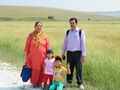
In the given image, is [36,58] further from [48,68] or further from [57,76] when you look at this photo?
[57,76]

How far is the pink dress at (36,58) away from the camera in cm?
879

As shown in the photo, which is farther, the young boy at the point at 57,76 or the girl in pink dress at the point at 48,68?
the girl in pink dress at the point at 48,68

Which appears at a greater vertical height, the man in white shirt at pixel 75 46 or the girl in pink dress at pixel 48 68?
the man in white shirt at pixel 75 46

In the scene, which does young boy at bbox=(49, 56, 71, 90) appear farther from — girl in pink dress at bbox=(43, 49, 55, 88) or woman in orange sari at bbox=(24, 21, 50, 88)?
woman in orange sari at bbox=(24, 21, 50, 88)

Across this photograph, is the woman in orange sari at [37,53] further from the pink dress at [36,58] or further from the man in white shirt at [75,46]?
the man in white shirt at [75,46]

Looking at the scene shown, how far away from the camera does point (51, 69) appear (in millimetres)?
8578

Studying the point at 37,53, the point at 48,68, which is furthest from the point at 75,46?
the point at 37,53

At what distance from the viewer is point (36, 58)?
8805mm

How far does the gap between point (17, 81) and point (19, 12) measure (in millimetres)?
121196

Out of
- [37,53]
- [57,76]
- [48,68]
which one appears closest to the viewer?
[57,76]

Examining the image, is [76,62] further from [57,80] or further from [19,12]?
[19,12]

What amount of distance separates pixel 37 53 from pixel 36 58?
127mm

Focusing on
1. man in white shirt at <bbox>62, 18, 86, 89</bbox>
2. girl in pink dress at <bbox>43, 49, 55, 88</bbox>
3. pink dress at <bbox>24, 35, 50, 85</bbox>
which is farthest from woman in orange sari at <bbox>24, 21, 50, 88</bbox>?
man in white shirt at <bbox>62, 18, 86, 89</bbox>

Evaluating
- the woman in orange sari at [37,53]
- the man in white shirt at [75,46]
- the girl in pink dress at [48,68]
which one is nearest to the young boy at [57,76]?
the girl in pink dress at [48,68]
